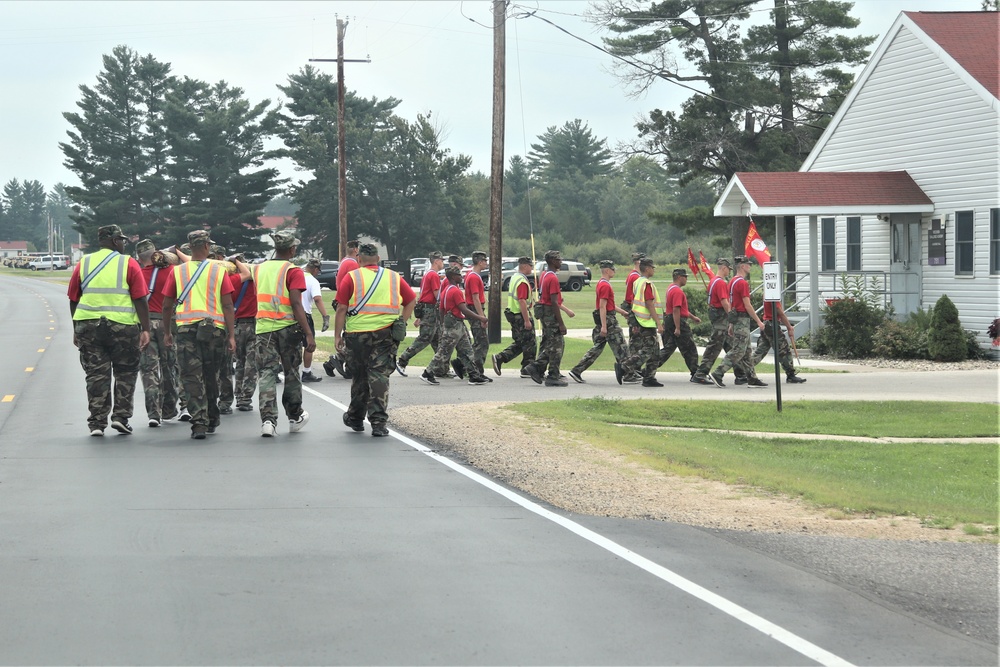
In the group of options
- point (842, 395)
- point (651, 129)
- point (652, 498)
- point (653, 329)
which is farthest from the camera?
point (651, 129)

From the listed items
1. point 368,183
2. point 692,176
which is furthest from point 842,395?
point 368,183

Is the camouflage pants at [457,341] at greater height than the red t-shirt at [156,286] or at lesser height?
lesser

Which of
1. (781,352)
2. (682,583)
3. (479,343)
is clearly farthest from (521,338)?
Result: (682,583)

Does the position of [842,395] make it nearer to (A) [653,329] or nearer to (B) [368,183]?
(A) [653,329]

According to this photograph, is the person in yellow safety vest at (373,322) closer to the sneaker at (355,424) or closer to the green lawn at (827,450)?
the sneaker at (355,424)

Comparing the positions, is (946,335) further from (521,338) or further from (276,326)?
(276,326)

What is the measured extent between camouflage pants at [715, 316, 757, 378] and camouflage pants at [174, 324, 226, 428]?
8.84 m

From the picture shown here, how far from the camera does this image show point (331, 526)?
8.55m

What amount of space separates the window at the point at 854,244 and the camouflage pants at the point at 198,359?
2034 centimetres

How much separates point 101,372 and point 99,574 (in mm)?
6053

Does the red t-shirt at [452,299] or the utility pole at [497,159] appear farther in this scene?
the utility pole at [497,159]

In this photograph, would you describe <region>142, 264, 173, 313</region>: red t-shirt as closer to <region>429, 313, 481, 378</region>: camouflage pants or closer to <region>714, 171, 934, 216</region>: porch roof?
<region>429, 313, 481, 378</region>: camouflage pants

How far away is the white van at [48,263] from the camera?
431 feet

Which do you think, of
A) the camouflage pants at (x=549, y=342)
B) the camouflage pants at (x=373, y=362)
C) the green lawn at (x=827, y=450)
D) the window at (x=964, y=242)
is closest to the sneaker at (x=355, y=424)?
the camouflage pants at (x=373, y=362)
